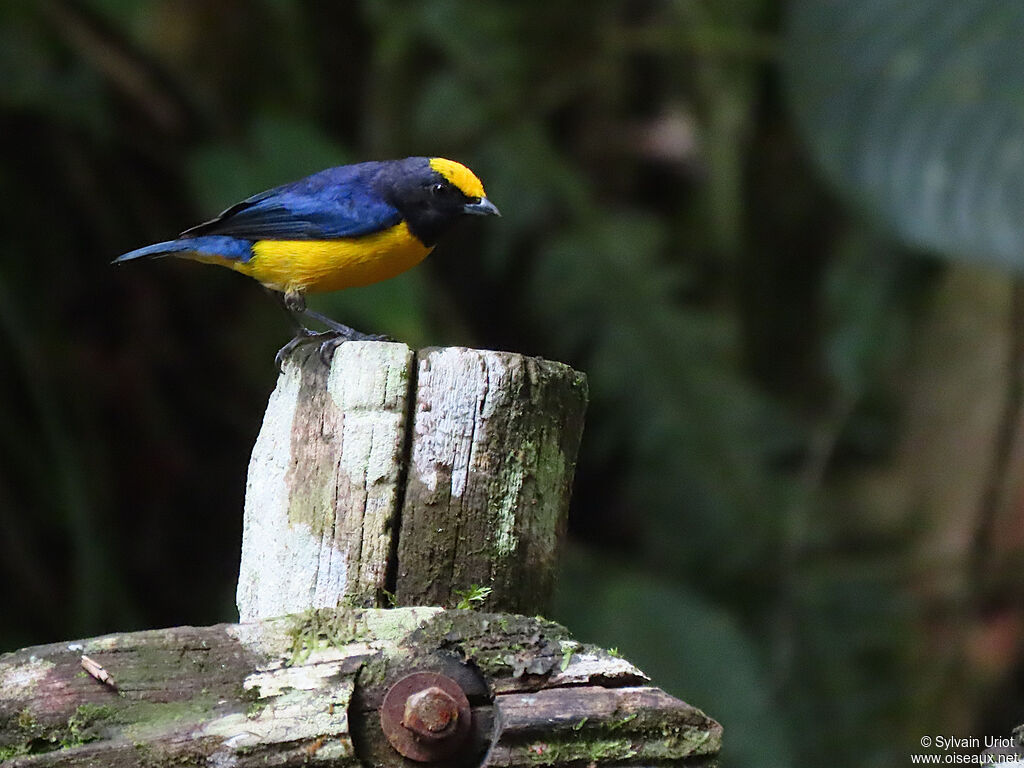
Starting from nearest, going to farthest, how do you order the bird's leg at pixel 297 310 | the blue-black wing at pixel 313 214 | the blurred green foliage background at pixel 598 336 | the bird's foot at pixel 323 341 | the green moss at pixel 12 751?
the green moss at pixel 12 751 < the bird's foot at pixel 323 341 < the bird's leg at pixel 297 310 < the blue-black wing at pixel 313 214 < the blurred green foliage background at pixel 598 336

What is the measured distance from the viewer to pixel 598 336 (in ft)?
20.7

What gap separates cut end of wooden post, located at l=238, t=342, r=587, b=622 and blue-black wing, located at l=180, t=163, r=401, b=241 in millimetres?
1409

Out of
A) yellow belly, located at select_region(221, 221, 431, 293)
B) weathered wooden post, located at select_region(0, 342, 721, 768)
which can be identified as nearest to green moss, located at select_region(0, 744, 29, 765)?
weathered wooden post, located at select_region(0, 342, 721, 768)

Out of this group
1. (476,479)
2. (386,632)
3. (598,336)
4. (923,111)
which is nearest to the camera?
(386,632)

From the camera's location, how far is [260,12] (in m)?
6.91

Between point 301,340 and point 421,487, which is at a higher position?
point 301,340

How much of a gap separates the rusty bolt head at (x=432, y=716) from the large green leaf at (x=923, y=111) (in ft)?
11.4

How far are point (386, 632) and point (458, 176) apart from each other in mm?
2081

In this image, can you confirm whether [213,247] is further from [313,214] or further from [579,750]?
[579,750]

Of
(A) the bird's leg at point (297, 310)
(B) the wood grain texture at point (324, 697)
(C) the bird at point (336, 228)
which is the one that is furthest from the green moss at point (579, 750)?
(C) the bird at point (336, 228)

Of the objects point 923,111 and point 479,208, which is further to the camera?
point 923,111

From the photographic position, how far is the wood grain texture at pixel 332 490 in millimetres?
2227

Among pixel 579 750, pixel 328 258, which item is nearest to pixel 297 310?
pixel 328 258

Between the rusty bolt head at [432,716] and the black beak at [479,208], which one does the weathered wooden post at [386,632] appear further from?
the black beak at [479,208]
